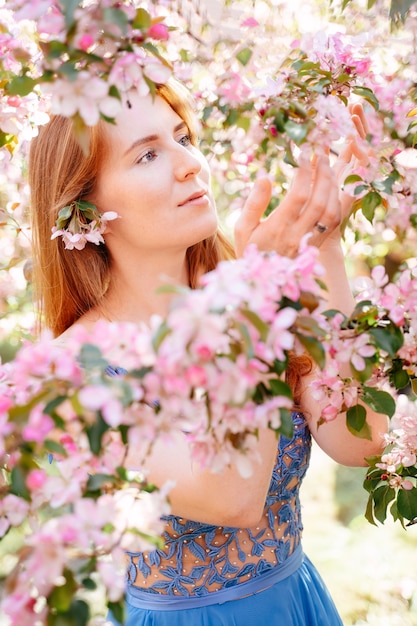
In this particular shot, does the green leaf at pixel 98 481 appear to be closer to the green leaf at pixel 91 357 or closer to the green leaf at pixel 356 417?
Result: the green leaf at pixel 91 357

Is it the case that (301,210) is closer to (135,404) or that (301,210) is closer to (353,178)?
(353,178)

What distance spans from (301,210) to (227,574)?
2.92 ft

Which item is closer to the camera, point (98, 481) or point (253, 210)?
point (98, 481)

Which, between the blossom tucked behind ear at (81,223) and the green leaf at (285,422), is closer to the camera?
the green leaf at (285,422)

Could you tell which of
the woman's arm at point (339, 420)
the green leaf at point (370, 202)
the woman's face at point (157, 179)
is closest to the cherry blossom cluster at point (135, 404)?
the green leaf at point (370, 202)

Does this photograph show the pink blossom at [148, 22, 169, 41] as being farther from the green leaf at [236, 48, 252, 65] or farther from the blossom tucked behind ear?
the green leaf at [236, 48, 252, 65]

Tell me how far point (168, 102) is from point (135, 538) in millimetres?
1180

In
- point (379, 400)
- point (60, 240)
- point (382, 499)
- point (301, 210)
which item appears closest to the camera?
point (379, 400)

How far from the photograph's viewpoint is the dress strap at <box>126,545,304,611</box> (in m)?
1.68

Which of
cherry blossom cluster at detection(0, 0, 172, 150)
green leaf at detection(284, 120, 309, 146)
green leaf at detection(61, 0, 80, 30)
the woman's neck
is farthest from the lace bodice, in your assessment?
green leaf at detection(61, 0, 80, 30)

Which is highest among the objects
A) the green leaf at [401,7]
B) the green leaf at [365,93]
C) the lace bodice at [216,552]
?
the green leaf at [401,7]

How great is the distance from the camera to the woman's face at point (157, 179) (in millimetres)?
1634

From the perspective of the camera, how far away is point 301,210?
1196 millimetres

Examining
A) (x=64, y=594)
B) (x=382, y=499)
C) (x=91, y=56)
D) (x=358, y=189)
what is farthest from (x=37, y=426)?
(x=382, y=499)
